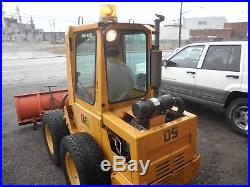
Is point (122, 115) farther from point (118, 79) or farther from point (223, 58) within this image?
point (223, 58)

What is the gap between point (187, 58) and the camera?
601cm

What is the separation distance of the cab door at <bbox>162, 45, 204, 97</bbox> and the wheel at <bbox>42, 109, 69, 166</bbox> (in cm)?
316

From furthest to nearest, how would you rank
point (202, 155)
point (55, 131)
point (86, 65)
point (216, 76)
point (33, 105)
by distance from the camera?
point (216, 76)
point (33, 105)
point (202, 155)
point (55, 131)
point (86, 65)

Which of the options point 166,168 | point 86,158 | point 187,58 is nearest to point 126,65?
point 86,158

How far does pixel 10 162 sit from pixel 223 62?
15.0 ft

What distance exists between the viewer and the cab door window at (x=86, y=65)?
116 inches

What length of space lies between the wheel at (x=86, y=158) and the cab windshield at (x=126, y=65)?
24.7 inches

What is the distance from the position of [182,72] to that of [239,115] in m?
1.67

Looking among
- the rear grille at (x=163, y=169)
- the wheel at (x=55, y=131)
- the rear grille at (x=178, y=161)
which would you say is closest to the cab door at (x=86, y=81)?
the wheel at (x=55, y=131)

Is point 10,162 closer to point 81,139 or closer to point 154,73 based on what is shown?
point 81,139

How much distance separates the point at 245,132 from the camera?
15.7 feet

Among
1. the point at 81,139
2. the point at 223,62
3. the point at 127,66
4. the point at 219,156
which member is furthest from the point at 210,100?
the point at 81,139

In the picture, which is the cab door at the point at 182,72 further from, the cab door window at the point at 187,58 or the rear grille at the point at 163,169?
the rear grille at the point at 163,169

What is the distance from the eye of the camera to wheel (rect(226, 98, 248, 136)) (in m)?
4.80
